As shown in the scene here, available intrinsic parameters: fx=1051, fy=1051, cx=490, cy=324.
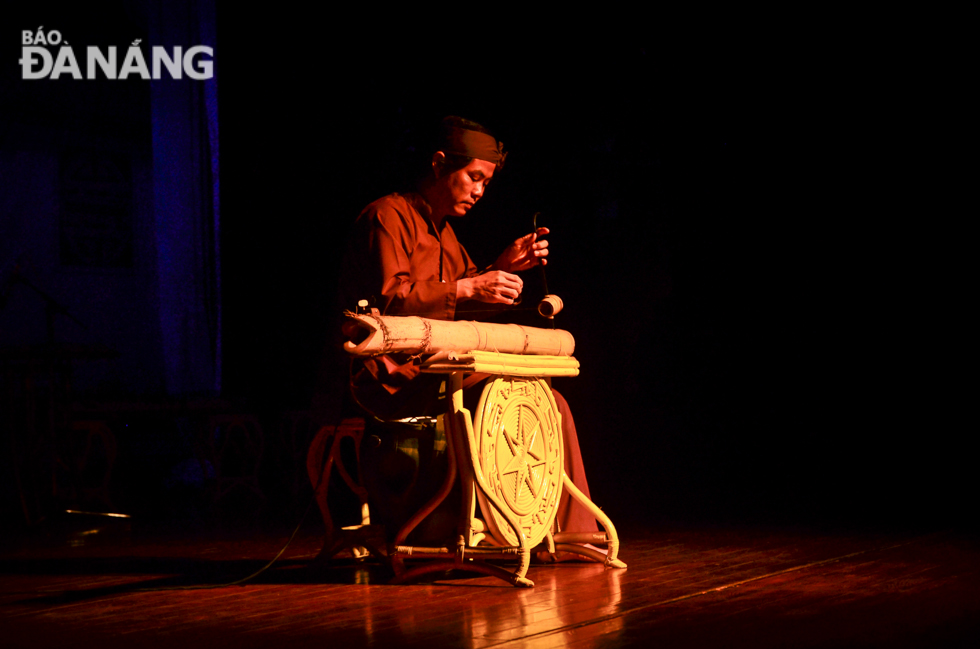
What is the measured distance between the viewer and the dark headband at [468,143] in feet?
9.82

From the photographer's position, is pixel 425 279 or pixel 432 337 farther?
pixel 425 279

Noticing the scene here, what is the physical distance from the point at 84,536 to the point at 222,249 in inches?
86.9

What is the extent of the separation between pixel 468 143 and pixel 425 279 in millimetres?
408

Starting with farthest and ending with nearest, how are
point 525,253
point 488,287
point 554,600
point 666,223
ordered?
point 666,223 → point 525,253 → point 488,287 → point 554,600

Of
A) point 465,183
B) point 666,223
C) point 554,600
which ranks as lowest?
point 554,600

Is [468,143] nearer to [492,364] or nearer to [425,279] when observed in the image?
[425,279]

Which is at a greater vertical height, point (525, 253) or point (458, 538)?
point (525, 253)

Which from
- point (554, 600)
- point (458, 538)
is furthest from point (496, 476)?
point (554, 600)

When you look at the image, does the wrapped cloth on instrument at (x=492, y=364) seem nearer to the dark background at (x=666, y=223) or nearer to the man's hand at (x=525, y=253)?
the man's hand at (x=525, y=253)

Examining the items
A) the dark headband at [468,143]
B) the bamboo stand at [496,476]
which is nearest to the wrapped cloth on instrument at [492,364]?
the bamboo stand at [496,476]

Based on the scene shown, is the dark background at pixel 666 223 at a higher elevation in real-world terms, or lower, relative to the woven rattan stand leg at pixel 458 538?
higher

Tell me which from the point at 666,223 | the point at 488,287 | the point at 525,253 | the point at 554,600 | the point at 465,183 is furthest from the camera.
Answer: the point at 666,223

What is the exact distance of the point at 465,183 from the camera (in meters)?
3.06

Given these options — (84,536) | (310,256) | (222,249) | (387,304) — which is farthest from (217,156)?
(387,304)
